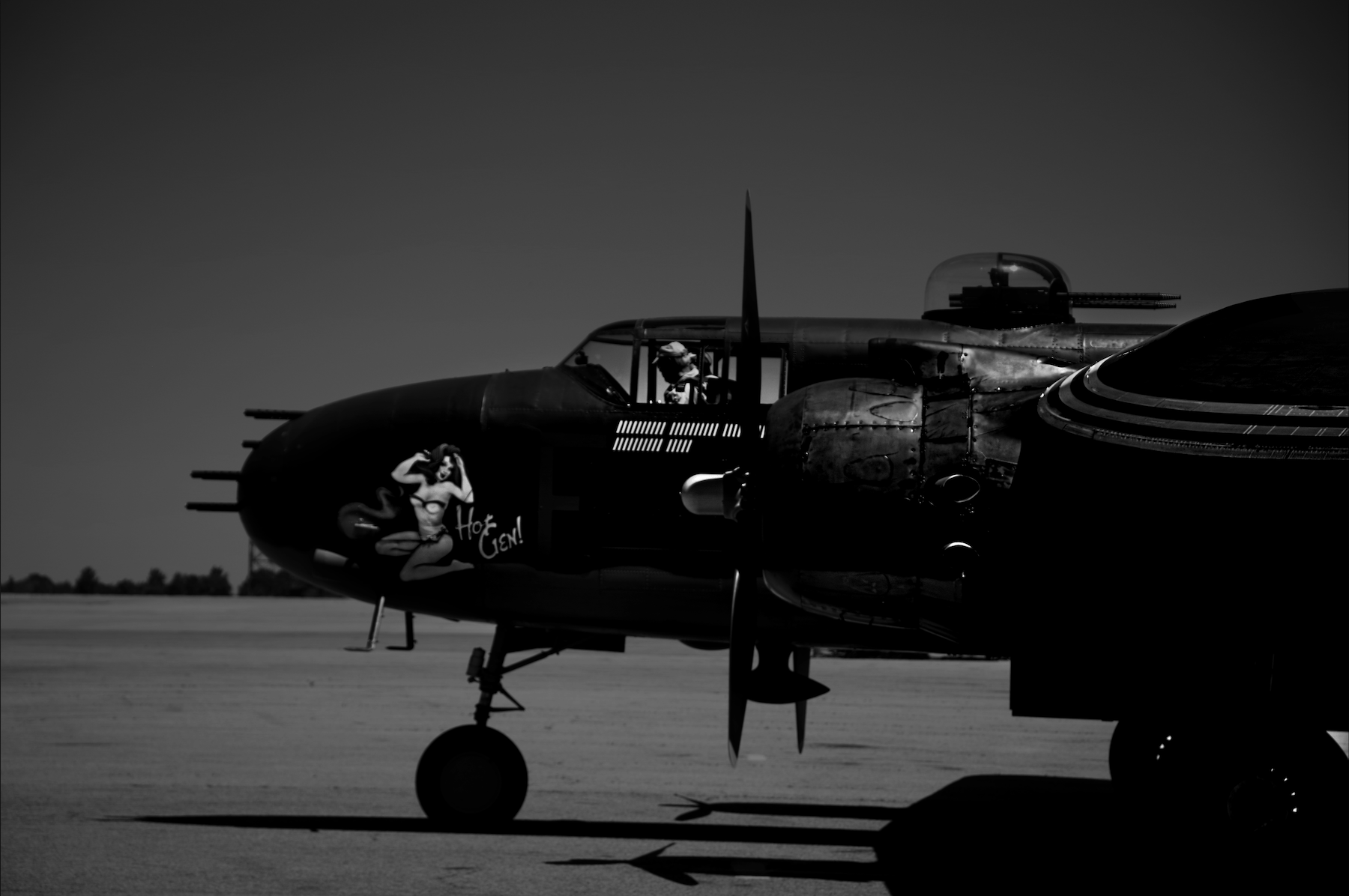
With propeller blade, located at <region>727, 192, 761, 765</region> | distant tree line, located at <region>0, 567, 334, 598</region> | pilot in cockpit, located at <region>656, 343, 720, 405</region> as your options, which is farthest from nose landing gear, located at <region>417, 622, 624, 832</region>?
distant tree line, located at <region>0, 567, 334, 598</region>

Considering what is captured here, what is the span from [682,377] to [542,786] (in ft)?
16.1

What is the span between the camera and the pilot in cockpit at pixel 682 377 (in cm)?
1121

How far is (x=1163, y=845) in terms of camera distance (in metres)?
6.88

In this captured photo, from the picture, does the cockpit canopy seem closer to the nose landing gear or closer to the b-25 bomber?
the b-25 bomber

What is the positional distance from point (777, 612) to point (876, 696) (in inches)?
512

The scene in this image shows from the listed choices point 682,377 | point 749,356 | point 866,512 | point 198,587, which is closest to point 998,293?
point 682,377

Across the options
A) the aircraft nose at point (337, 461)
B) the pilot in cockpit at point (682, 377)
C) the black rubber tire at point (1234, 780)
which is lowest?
the black rubber tire at point (1234, 780)

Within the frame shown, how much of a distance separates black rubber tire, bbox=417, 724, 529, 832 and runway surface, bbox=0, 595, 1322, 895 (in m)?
0.22

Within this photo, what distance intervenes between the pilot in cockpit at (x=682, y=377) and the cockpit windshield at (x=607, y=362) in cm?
30

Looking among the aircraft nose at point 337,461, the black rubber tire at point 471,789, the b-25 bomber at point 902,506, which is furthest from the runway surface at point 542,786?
the aircraft nose at point 337,461

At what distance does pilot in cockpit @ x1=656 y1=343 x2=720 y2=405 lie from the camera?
11.2 meters

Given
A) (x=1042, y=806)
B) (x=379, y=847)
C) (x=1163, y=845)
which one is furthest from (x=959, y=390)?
(x=1042, y=806)

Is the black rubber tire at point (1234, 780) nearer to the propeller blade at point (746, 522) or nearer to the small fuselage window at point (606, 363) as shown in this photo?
the propeller blade at point (746, 522)

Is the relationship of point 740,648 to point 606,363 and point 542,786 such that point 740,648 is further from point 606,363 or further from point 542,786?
point 542,786
